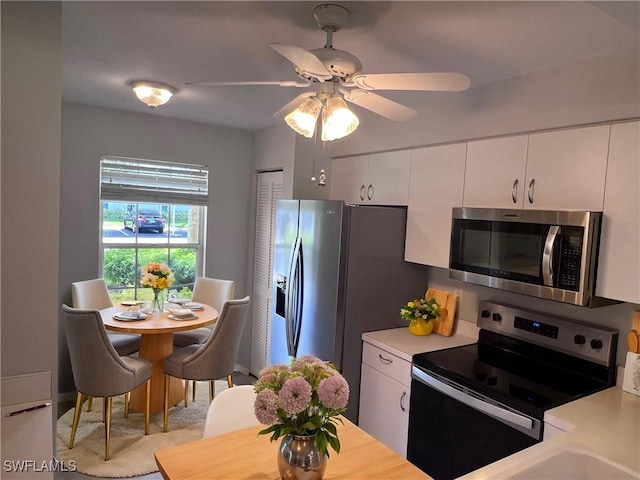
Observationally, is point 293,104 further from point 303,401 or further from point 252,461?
point 252,461

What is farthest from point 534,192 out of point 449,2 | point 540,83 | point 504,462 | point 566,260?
point 504,462

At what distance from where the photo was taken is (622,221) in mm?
1838

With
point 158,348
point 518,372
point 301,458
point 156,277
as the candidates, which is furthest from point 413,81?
point 158,348

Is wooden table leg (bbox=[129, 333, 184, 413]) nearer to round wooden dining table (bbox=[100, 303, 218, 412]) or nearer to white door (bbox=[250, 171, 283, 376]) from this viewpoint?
round wooden dining table (bbox=[100, 303, 218, 412])

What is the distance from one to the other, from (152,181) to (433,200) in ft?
8.26

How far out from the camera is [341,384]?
123cm

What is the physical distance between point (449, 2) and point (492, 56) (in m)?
0.60

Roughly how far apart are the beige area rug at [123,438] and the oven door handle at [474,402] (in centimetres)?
171

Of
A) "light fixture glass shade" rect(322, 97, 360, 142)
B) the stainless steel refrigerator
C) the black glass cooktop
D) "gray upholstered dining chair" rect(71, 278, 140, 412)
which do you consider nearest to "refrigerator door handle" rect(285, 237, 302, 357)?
the stainless steel refrigerator

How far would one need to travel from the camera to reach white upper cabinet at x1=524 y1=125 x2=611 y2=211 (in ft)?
6.30

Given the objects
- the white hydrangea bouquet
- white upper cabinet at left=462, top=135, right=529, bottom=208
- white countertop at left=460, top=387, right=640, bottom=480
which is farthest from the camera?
white upper cabinet at left=462, top=135, right=529, bottom=208

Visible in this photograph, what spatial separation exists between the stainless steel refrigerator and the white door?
99 cm

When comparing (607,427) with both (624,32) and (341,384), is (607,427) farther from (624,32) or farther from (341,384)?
(624,32)

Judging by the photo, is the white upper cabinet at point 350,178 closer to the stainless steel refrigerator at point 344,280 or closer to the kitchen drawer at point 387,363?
the stainless steel refrigerator at point 344,280
